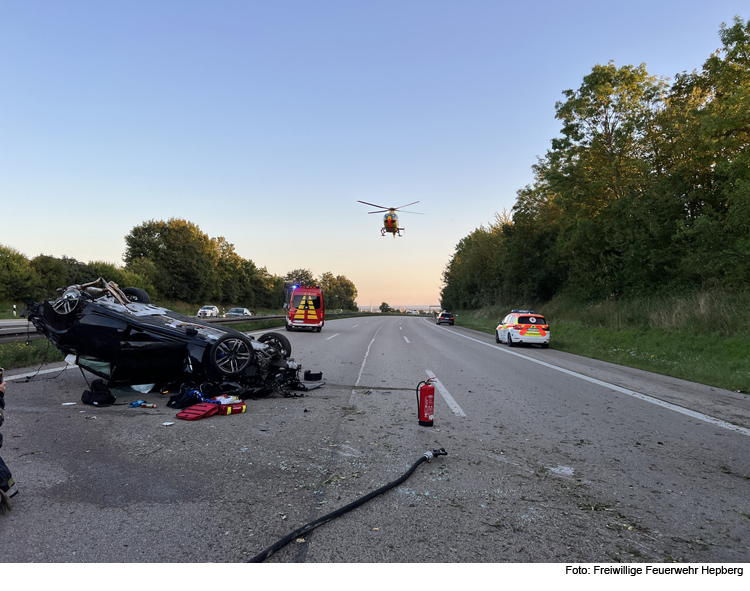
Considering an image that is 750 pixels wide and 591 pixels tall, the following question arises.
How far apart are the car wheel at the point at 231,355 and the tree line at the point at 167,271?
26.7m

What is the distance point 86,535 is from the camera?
284 cm

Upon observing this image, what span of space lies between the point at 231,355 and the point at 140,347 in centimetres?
141

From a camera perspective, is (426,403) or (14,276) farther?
(14,276)

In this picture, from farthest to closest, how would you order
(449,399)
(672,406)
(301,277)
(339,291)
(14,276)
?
(339,291) → (301,277) → (14,276) → (449,399) → (672,406)

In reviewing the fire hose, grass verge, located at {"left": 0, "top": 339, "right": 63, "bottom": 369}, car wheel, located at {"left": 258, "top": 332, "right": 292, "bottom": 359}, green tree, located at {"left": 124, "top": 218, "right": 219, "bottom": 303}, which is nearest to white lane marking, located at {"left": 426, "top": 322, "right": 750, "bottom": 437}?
the fire hose

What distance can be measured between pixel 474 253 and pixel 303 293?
42293 millimetres

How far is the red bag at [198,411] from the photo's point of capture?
586 cm

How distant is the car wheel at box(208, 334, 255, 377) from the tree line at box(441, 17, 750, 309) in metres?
17.3

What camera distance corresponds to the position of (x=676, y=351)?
14.3 m

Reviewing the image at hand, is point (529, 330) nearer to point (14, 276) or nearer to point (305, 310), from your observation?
point (305, 310)

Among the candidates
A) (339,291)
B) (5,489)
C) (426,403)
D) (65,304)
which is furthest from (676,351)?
(339,291)

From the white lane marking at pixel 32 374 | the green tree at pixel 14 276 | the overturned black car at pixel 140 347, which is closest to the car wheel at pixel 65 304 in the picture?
the overturned black car at pixel 140 347

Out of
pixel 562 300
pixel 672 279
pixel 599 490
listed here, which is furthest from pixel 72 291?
pixel 562 300

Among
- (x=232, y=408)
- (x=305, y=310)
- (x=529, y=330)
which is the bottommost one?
(x=232, y=408)
